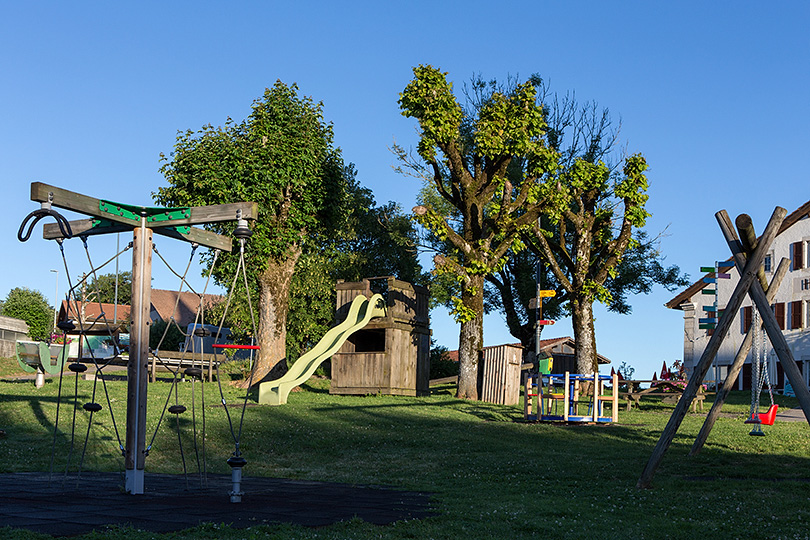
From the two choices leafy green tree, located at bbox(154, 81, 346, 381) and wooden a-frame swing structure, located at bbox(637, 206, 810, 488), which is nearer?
wooden a-frame swing structure, located at bbox(637, 206, 810, 488)

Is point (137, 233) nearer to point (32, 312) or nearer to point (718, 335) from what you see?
point (718, 335)

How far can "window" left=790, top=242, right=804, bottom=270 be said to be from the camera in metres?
44.2

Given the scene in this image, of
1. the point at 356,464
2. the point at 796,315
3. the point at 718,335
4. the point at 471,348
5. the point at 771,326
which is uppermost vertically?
the point at 796,315

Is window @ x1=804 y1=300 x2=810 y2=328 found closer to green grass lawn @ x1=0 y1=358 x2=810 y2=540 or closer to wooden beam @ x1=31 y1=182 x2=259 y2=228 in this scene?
green grass lawn @ x1=0 y1=358 x2=810 y2=540

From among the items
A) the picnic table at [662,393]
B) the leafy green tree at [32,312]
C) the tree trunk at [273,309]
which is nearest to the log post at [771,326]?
the picnic table at [662,393]

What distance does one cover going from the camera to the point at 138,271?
33.7ft

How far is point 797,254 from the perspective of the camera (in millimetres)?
44469

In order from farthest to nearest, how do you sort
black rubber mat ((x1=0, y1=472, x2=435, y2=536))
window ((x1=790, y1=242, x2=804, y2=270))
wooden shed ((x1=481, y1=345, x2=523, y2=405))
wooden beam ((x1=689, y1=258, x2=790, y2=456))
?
window ((x1=790, y1=242, x2=804, y2=270)), wooden shed ((x1=481, y1=345, x2=523, y2=405)), wooden beam ((x1=689, y1=258, x2=790, y2=456)), black rubber mat ((x1=0, y1=472, x2=435, y2=536))

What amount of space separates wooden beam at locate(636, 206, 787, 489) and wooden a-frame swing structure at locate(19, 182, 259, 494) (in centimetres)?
587

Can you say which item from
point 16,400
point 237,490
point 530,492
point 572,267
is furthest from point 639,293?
point 237,490

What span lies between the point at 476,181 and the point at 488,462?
14.9 m

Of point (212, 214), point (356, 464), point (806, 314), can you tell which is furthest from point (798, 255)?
point (212, 214)

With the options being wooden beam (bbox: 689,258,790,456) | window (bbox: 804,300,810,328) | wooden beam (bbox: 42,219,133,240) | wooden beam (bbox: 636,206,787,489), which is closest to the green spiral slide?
wooden beam (bbox: 689,258,790,456)

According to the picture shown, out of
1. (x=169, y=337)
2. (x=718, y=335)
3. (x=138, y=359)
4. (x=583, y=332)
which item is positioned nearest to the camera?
(x=138, y=359)
